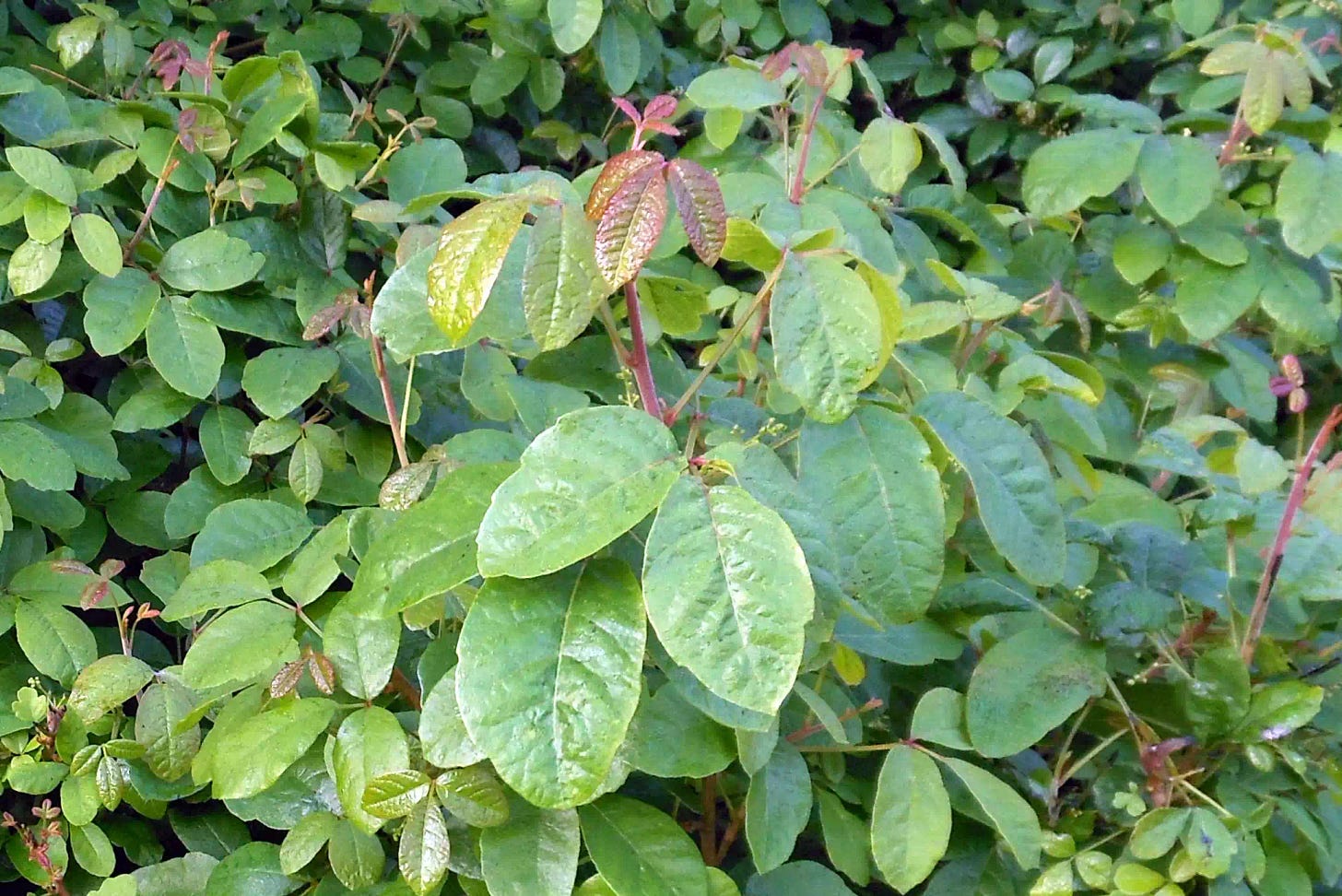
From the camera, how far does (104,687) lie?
30.4 inches

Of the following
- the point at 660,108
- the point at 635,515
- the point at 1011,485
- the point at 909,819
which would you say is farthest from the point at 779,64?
the point at 909,819

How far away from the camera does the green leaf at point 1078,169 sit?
1.21 metres

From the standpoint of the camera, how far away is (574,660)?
0.50m

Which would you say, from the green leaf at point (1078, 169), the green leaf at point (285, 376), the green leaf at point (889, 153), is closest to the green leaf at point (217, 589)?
the green leaf at point (285, 376)

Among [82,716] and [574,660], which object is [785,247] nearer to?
[574,660]

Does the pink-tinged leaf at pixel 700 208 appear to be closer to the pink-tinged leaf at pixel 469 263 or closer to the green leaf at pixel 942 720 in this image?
the pink-tinged leaf at pixel 469 263

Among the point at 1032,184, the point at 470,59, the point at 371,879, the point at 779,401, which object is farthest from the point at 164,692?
the point at 470,59

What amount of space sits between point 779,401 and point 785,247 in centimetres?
29

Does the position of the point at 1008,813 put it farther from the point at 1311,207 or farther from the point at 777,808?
the point at 1311,207

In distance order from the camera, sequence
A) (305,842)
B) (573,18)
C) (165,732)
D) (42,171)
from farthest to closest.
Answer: (573,18), (42,171), (165,732), (305,842)

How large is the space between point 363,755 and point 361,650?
72 millimetres

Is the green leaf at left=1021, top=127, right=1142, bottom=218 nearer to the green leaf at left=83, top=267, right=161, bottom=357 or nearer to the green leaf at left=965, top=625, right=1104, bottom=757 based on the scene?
the green leaf at left=965, top=625, right=1104, bottom=757

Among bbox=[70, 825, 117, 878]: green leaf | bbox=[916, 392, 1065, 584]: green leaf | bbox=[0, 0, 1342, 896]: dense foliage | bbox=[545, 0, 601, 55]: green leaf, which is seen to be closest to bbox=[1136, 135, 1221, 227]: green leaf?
bbox=[0, 0, 1342, 896]: dense foliage

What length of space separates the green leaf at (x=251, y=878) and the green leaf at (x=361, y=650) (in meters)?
0.18
